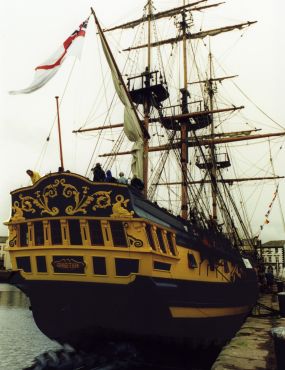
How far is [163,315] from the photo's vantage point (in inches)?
345

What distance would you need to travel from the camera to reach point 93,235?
862 centimetres

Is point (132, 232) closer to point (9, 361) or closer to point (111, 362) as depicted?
point (111, 362)

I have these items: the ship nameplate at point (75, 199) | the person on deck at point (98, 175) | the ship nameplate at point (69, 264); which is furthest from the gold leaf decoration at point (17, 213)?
the person on deck at point (98, 175)

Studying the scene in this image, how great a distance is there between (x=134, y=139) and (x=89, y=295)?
6992 mm

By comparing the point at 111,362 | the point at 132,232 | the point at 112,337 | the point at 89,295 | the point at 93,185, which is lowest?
the point at 111,362

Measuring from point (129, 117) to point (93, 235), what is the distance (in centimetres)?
588

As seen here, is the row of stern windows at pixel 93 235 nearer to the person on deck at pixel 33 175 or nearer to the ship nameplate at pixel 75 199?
the ship nameplate at pixel 75 199

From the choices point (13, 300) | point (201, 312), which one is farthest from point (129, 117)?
point (13, 300)

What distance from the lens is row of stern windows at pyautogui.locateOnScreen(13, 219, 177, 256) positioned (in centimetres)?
843

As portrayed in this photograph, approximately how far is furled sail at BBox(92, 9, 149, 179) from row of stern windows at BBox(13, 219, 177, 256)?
17.9 ft

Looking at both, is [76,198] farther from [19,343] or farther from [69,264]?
[19,343]

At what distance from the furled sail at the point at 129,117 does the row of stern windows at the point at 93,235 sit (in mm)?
5453

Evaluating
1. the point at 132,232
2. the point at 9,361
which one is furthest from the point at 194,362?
the point at 9,361

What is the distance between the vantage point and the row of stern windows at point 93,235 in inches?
332
